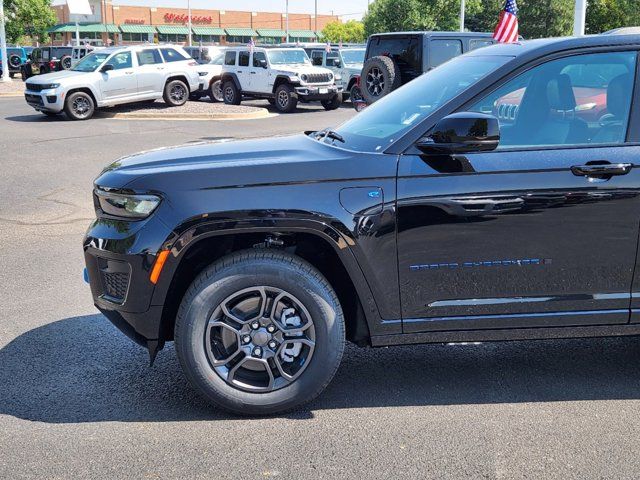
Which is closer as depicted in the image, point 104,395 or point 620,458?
point 620,458

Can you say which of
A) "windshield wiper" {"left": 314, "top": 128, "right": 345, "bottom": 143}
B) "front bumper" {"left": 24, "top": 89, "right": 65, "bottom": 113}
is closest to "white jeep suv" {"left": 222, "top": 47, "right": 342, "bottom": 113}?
"front bumper" {"left": 24, "top": 89, "right": 65, "bottom": 113}

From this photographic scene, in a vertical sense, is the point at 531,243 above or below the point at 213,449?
above

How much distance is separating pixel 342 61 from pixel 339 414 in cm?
2317

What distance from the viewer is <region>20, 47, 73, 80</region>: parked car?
37.0 metres

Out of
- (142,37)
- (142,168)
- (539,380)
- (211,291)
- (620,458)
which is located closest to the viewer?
(620,458)

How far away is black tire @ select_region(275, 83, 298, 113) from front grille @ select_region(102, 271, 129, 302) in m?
19.7

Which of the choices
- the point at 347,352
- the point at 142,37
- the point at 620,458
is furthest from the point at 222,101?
the point at 142,37

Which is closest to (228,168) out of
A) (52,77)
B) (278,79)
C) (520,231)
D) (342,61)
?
(520,231)

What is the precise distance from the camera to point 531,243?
3.88 meters

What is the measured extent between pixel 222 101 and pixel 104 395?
22679mm

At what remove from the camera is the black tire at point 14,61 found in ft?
151

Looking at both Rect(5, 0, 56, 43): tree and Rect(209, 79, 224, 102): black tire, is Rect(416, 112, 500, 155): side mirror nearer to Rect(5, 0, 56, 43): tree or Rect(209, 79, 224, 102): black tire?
Rect(209, 79, 224, 102): black tire

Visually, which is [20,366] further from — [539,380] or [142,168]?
[539,380]

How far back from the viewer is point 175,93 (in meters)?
22.4
